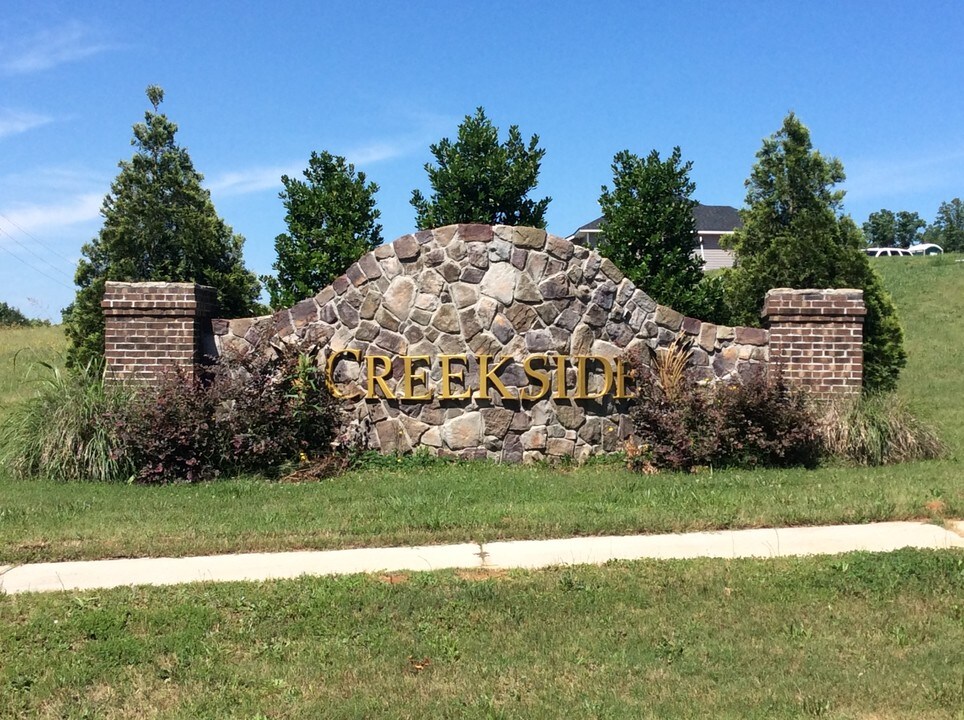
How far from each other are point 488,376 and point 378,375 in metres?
1.34

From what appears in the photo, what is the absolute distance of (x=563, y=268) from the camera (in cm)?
Result: 1057

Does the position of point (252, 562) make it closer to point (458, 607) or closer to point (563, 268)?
point (458, 607)

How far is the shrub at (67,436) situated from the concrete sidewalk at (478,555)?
335 centimetres

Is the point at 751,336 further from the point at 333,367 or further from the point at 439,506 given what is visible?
the point at 333,367

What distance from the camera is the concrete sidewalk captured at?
6.04 m

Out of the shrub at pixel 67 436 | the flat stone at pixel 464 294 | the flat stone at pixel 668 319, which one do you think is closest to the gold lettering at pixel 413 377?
the flat stone at pixel 464 294

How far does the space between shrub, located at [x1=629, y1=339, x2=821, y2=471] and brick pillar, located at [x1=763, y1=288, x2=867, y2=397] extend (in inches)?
16.8

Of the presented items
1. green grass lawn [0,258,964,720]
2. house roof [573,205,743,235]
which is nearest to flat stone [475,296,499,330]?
green grass lawn [0,258,964,720]

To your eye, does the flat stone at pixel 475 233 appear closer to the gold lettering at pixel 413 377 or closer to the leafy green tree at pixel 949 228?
the gold lettering at pixel 413 377

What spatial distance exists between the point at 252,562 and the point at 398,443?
4273 mm

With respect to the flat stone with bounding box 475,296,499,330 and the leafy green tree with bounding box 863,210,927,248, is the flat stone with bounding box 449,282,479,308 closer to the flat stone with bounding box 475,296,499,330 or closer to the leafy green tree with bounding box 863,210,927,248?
the flat stone with bounding box 475,296,499,330

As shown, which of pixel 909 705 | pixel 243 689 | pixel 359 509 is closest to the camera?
pixel 909 705

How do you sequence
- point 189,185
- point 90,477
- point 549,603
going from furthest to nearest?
1. point 189,185
2. point 90,477
3. point 549,603

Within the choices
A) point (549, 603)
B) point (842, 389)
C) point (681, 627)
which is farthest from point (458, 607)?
point (842, 389)
